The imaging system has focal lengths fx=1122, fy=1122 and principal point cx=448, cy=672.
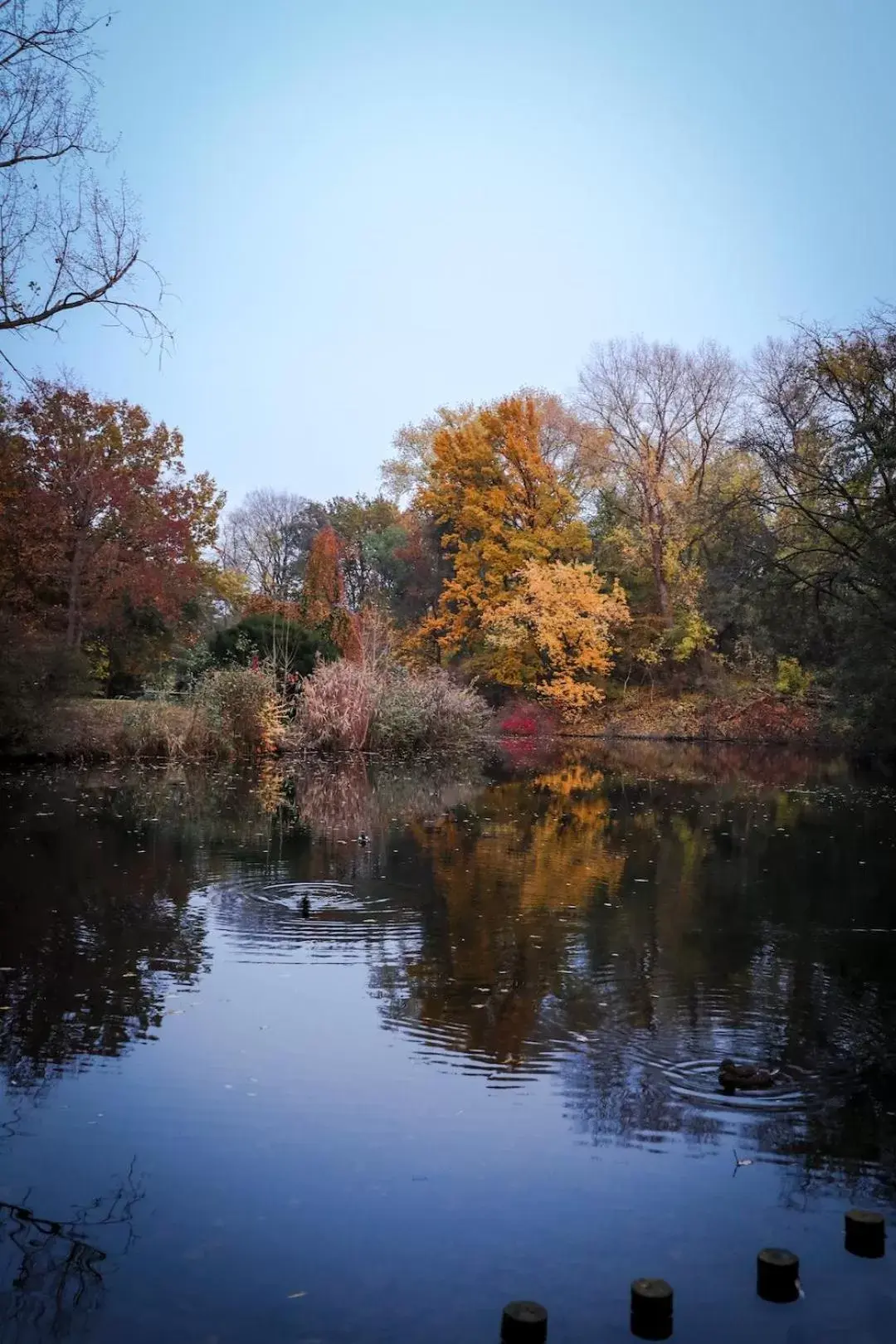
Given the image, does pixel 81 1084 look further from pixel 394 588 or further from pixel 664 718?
pixel 394 588

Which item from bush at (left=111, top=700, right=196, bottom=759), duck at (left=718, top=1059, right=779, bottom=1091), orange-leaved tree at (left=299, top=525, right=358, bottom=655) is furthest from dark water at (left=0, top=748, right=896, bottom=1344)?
orange-leaved tree at (left=299, top=525, right=358, bottom=655)

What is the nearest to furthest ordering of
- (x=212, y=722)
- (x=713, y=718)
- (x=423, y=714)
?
(x=212, y=722), (x=423, y=714), (x=713, y=718)

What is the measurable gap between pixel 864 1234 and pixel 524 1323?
1.28 m

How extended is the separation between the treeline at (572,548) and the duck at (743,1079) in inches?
654

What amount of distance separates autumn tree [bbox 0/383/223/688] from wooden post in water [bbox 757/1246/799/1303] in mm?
25593

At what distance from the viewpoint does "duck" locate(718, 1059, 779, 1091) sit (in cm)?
493

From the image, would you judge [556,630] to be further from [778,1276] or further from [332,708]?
[778,1276]

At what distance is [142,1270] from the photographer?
3.35m

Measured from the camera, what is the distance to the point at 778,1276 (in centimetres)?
325

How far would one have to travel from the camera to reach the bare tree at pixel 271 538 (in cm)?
5884

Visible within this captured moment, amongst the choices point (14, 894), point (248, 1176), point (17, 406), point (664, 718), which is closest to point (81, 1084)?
point (248, 1176)

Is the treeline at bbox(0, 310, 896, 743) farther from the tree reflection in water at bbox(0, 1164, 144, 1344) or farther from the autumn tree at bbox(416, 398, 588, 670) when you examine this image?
the tree reflection in water at bbox(0, 1164, 144, 1344)

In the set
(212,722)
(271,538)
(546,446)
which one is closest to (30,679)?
(212,722)

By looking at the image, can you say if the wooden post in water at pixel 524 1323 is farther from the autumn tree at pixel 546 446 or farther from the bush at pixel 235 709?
the autumn tree at pixel 546 446
